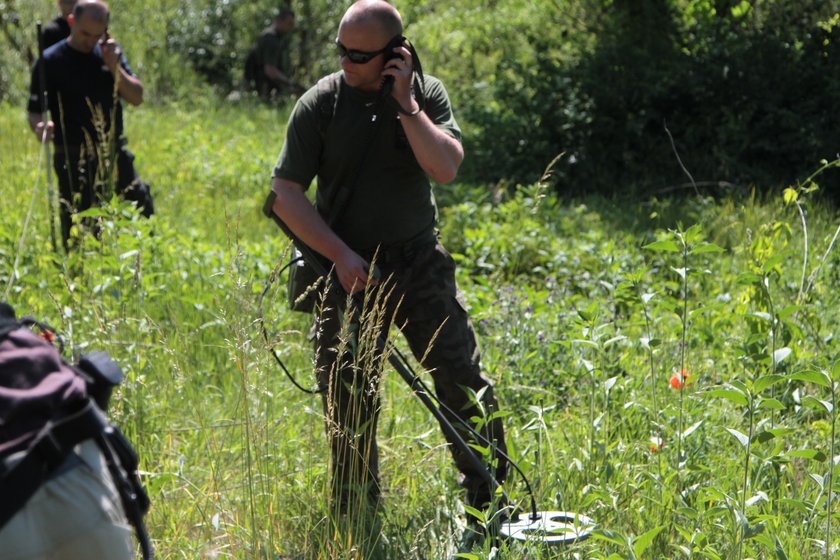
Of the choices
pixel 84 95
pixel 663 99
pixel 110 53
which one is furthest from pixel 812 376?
pixel 663 99

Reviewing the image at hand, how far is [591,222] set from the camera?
8000 millimetres

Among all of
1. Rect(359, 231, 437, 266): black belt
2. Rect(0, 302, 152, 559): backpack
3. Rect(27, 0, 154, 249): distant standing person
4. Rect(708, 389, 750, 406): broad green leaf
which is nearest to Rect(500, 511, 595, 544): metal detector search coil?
Rect(708, 389, 750, 406): broad green leaf

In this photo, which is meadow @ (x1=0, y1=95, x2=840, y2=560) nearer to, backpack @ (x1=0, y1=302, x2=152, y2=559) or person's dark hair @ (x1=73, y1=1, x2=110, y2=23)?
backpack @ (x1=0, y1=302, x2=152, y2=559)

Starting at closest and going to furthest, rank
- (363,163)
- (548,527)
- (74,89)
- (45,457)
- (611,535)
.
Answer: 1. (45,457)
2. (611,535)
3. (548,527)
4. (363,163)
5. (74,89)

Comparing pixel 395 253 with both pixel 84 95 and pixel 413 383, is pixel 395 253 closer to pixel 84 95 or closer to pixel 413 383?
pixel 413 383

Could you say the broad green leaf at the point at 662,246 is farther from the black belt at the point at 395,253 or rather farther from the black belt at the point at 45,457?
the black belt at the point at 45,457

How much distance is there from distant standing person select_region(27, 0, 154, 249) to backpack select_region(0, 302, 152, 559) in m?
4.43

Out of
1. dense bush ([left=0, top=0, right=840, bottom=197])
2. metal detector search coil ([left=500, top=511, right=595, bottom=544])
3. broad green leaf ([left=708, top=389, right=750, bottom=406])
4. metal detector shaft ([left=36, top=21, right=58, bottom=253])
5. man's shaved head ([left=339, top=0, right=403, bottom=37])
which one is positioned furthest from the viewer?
dense bush ([left=0, top=0, right=840, bottom=197])

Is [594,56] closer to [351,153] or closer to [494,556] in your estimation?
[351,153]

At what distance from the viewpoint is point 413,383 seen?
3.37 metres

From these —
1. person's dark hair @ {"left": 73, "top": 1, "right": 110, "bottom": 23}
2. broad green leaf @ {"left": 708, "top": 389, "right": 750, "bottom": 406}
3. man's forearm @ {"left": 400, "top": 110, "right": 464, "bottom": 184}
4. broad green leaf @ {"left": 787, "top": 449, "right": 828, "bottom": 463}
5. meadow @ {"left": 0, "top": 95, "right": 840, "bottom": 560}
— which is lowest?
meadow @ {"left": 0, "top": 95, "right": 840, "bottom": 560}

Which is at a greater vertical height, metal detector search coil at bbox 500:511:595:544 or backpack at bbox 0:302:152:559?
backpack at bbox 0:302:152:559

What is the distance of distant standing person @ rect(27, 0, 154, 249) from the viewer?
617 cm

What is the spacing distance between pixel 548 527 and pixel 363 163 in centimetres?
131
